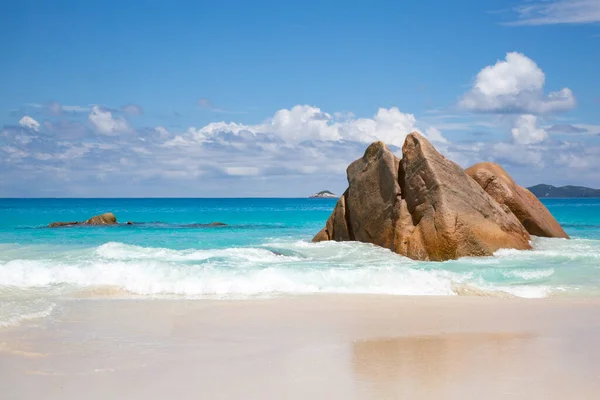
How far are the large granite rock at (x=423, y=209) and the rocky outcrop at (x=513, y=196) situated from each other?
1.32m

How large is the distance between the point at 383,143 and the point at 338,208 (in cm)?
282

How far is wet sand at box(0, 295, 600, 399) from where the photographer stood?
6.72 m

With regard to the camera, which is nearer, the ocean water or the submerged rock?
the ocean water

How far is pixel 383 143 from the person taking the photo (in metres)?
21.1

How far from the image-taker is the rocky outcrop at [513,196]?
22.5 m

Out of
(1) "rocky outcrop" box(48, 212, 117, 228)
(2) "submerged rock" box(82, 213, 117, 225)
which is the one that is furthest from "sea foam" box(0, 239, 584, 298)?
(2) "submerged rock" box(82, 213, 117, 225)

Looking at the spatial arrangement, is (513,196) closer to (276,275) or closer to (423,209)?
(423,209)

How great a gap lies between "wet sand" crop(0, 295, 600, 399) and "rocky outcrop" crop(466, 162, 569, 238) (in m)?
10.9

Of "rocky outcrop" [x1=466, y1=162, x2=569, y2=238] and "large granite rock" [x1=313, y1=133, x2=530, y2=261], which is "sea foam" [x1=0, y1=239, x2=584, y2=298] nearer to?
"large granite rock" [x1=313, y1=133, x2=530, y2=261]

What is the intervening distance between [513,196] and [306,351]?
16.0 m

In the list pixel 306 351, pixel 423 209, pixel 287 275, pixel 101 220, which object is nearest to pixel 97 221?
pixel 101 220

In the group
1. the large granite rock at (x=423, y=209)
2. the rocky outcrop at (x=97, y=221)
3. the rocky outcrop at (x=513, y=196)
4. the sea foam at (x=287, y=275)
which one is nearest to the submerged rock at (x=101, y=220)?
the rocky outcrop at (x=97, y=221)

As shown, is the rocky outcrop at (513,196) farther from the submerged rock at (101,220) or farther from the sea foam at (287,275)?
the submerged rock at (101,220)

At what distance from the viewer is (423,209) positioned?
18.6 meters
